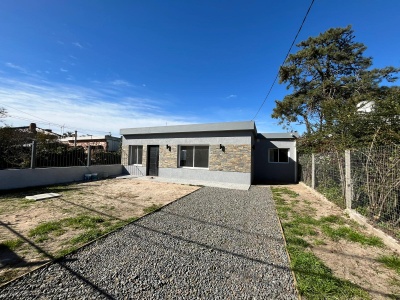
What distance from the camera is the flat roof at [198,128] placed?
10656mm

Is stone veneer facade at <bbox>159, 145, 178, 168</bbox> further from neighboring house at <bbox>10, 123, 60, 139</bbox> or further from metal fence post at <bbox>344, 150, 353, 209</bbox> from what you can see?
neighboring house at <bbox>10, 123, 60, 139</bbox>

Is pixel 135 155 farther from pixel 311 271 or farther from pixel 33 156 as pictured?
pixel 311 271

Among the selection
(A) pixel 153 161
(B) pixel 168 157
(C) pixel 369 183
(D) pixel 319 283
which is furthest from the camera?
(A) pixel 153 161

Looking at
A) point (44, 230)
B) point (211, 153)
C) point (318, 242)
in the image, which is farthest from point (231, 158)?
point (44, 230)

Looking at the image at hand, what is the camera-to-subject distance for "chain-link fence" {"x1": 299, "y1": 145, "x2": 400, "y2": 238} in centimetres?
429

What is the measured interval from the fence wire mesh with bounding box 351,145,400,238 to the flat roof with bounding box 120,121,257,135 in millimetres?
5508

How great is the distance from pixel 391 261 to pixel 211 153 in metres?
9.02

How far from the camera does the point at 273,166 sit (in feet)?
44.9

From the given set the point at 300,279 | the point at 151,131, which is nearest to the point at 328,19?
the point at 300,279

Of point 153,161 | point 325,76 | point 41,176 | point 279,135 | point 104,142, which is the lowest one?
point 41,176

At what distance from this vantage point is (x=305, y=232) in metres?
4.34

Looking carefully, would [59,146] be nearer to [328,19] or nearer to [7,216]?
[7,216]

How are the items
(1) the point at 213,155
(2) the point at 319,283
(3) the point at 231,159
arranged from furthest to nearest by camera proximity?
(1) the point at 213,155, (3) the point at 231,159, (2) the point at 319,283

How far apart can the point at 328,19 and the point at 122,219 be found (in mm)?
8859
